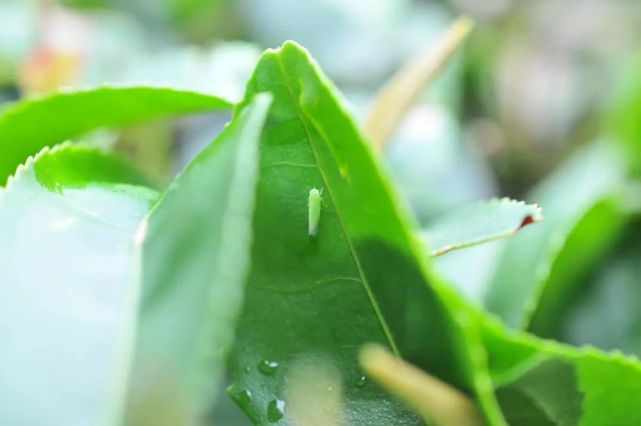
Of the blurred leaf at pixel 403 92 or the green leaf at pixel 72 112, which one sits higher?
the blurred leaf at pixel 403 92

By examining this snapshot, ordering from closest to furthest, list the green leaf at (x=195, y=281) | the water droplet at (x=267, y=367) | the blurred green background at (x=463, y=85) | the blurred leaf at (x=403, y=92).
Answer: the green leaf at (x=195, y=281) < the water droplet at (x=267, y=367) < the blurred leaf at (x=403, y=92) < the blurred green background at (x=463, y=85)

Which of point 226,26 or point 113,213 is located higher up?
point 226,26

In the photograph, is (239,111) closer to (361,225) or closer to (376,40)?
(361,225)

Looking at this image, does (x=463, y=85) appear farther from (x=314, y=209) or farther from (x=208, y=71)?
(x=314, y=209)

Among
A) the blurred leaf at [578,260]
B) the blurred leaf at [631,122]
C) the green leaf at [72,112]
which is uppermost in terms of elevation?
the blurred leaf at [631,122]

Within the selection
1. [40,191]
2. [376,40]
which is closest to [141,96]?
[40,191]

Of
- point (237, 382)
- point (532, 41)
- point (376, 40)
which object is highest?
point (532, 41)

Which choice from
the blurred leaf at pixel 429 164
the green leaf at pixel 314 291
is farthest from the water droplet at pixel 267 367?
the blurred leaf at pixel 429 164

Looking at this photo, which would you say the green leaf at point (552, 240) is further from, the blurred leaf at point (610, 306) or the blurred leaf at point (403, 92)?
the blurred leaf at point (403, 92)

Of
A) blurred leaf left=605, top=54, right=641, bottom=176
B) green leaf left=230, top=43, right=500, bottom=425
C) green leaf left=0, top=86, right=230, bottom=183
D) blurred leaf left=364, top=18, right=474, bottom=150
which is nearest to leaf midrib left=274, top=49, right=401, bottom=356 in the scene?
green leaf left=230, top=43, right=500, bottom=425
